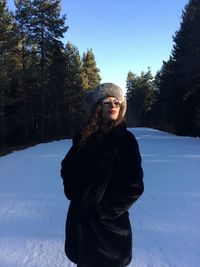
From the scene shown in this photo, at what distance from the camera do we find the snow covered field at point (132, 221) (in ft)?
18.8

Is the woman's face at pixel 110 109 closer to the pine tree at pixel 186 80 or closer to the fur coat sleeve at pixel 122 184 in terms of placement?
the fur coat sleeve at pixel 122 184

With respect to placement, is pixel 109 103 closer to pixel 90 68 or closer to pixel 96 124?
pixel 96 124

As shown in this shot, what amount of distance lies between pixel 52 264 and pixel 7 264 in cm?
54

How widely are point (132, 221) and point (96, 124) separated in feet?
15.4

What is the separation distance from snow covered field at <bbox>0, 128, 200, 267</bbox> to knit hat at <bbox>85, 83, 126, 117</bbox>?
2.77 m

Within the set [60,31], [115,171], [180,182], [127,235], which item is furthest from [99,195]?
[60,31]

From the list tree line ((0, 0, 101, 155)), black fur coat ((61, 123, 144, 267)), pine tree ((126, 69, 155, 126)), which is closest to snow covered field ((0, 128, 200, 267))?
black fur coat ((61, 123, 144, 267))

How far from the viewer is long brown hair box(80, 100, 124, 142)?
10.4ft

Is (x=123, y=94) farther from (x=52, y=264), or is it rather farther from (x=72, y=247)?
(x=52, y=264)

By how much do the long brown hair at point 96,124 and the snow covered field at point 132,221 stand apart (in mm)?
2750

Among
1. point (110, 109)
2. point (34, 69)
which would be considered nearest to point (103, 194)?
point (110, 109)

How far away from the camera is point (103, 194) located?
304 centimetres

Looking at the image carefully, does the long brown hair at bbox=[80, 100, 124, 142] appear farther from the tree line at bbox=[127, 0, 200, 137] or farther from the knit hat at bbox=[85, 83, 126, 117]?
the tree line at bbox=[127, 0, 200, 137]

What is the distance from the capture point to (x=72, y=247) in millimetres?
3213
